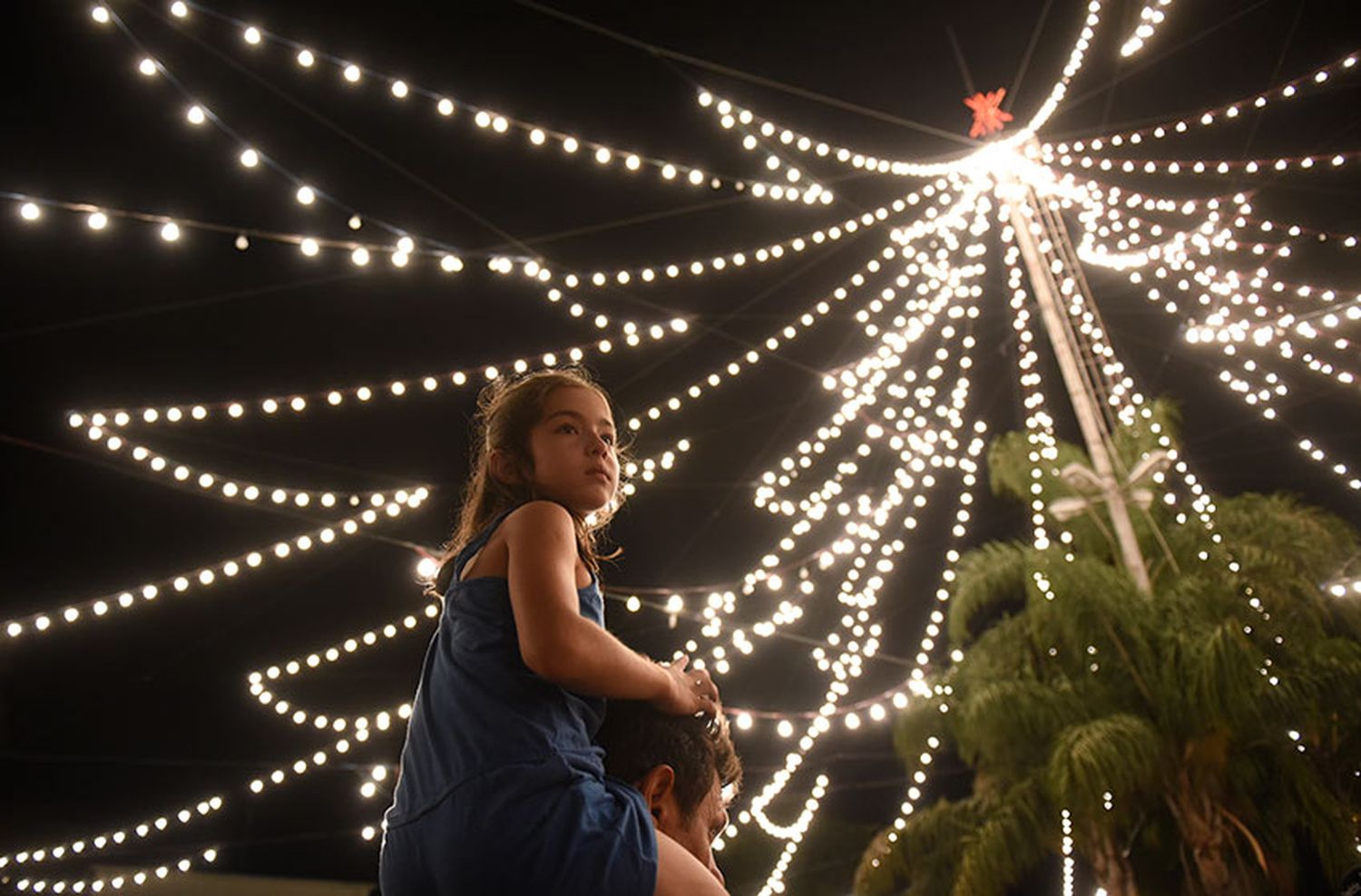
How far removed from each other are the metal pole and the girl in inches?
143

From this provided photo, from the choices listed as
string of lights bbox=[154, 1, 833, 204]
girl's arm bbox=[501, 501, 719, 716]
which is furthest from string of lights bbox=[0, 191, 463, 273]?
girl's arm bbox=[501, 501, 719, 716]

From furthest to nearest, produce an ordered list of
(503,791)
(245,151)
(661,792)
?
(245,151), (661,792), (503,791)

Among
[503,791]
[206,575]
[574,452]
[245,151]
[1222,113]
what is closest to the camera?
[503,791]

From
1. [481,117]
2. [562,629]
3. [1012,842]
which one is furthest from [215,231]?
[1012,842]

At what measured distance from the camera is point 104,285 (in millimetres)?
3787

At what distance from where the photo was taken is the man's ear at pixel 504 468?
1.41 m

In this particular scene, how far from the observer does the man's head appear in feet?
3.92

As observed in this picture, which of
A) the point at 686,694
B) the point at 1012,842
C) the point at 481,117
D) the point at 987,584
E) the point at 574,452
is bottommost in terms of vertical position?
the point at 1012,842

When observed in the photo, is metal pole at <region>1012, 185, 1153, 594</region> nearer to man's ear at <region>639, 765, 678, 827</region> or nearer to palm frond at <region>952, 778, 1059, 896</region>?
palm frond at <region>952, 778, 1059, 896</region>

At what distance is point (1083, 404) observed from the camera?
181 inches

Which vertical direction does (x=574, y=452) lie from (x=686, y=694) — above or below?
above

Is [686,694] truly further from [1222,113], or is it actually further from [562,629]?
[1222,113]

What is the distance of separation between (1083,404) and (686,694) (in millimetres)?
4003


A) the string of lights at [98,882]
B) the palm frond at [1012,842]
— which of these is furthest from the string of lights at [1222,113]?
the string of lights at [98,882]
